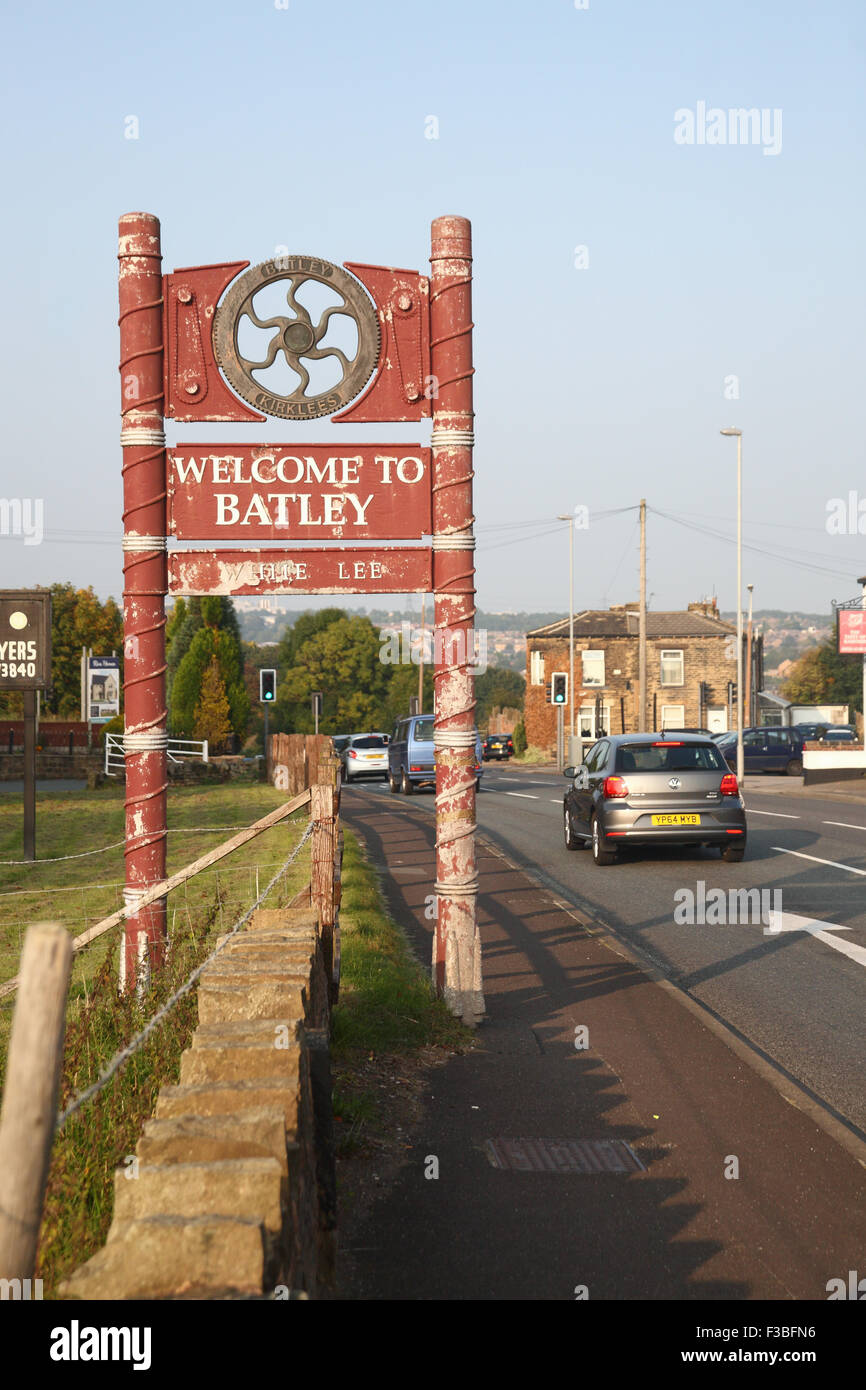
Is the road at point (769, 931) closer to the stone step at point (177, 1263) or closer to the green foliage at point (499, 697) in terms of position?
the stone step at point (177, 1263)

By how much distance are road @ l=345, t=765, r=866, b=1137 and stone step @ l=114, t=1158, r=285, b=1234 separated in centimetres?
420

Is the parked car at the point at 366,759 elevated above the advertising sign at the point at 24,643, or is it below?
below

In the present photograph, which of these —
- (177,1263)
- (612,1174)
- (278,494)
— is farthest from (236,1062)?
(278,494)

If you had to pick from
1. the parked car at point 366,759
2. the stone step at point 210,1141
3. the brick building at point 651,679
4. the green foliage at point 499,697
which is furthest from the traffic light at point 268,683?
the green foliage at point 499,697

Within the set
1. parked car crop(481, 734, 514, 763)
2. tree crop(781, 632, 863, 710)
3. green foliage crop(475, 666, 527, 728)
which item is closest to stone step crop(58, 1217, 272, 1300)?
parked car crop(481, 734, 514, 763)

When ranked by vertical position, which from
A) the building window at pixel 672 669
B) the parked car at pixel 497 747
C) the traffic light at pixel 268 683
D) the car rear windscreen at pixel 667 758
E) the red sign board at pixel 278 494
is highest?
the building window at pixel 672 669

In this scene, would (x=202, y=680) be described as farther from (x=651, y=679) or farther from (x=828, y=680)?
(x=828, y=680)

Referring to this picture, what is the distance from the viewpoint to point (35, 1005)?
2314 mm

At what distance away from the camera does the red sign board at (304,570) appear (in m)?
8.56

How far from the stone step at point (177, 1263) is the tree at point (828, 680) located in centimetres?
10301

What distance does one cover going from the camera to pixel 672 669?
3196 inches

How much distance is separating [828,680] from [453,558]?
113 metres

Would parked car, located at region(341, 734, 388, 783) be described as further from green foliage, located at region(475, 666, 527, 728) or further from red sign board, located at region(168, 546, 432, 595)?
green foliage, located at region(475, 666, 527, 728)
